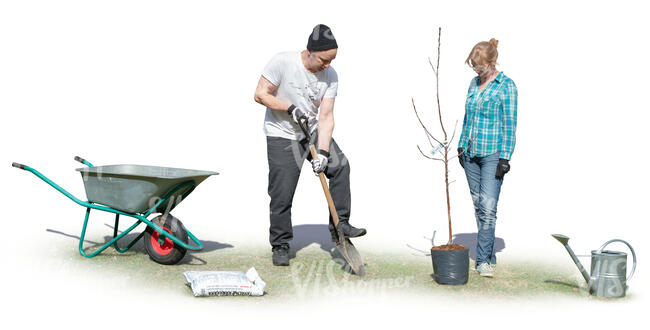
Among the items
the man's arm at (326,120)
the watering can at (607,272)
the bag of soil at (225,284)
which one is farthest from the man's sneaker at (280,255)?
the watering can at (607,272)

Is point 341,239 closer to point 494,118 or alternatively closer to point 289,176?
point 289,176

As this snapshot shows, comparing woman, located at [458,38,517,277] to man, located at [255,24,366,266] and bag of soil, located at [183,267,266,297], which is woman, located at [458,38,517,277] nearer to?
man, located at [255,24,366,266]

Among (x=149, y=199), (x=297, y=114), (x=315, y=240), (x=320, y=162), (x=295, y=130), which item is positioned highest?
(x=297, y=114)

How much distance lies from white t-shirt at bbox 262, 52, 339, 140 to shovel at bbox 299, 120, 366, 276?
14 centimetres

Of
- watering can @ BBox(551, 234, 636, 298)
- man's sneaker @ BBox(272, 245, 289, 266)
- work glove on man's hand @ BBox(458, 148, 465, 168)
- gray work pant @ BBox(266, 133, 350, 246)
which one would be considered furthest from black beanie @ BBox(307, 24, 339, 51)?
watering can @ BBox(551, 234, 636, 298)

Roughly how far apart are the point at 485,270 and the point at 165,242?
8.17 ft

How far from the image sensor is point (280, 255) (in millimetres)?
6789

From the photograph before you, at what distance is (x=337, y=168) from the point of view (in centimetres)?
666

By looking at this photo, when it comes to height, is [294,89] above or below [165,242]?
above

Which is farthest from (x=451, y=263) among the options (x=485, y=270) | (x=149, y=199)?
(x=149, y=199)

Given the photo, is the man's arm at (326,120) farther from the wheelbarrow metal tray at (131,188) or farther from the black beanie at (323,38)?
the wheelbarrow metal tray at (131,188)

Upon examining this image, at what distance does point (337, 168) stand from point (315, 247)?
3.51 ft

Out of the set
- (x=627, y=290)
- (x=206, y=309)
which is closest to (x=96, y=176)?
(x=206, y=309)

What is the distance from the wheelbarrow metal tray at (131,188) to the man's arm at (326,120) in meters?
0.90
